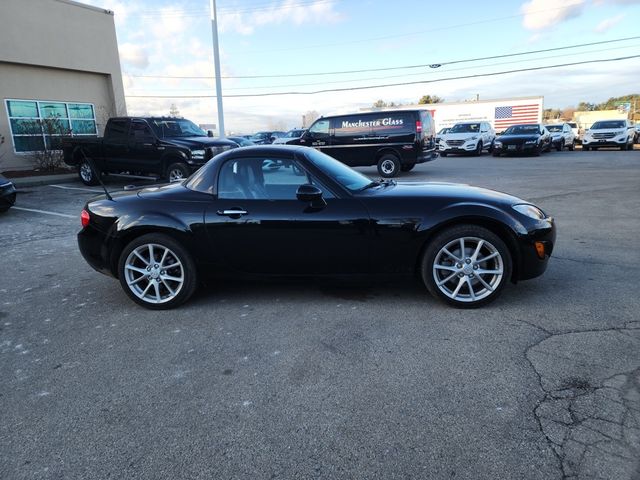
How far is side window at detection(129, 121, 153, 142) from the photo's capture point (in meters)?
12.5

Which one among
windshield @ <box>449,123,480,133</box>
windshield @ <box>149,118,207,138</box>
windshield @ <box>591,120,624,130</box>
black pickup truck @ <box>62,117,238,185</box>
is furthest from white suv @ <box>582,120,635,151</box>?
windshield @ <box>149,118,207,138</box>

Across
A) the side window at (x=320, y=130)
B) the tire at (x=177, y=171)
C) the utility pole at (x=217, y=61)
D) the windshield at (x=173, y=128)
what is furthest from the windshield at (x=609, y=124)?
the tire at (x=177, y=171)

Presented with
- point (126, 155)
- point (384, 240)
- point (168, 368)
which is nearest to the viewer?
point (168, 368)

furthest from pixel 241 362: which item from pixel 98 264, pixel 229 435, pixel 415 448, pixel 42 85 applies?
pixel 42 85

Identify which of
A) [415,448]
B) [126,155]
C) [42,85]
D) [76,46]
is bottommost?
[415,448]

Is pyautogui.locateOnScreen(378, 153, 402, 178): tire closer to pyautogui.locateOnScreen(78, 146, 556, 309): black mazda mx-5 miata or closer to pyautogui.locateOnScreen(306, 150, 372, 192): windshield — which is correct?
pyautogui.locateOnScreen(306, 150, 372, 192): windshield

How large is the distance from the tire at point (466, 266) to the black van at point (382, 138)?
10622 millimetres

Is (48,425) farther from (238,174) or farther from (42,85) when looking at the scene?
(42,85)

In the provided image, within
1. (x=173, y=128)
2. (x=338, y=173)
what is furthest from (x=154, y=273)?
(x=173, y=128)

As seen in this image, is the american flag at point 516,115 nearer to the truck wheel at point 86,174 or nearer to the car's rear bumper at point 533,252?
the truck wheel at point 86,174

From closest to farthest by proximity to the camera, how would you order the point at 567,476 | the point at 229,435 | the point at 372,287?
1. the point at 567,476
2. the point at 229,435
3. the point at 372,287

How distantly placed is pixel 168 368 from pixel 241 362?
506 mm

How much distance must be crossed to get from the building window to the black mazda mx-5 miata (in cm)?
1455

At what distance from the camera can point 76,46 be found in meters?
18.2
